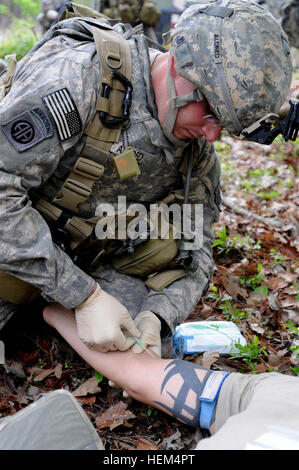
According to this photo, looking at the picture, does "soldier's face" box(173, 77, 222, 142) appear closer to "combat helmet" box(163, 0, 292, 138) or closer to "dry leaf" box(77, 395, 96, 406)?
"combat helmet" box(163, 0, 292, 138)

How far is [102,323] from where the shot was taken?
2617mm

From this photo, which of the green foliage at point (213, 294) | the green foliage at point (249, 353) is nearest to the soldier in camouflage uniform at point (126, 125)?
the green foliage at point (249, 353)

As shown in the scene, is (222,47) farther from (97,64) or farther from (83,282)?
(83,282)

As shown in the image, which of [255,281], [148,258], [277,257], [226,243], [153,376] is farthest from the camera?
[226,243]

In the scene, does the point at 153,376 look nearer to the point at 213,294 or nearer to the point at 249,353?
the point at 249,353

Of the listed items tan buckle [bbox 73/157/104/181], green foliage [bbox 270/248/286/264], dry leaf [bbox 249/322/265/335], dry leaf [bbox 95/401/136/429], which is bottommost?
green foliage [bbox 270/248/286/264]

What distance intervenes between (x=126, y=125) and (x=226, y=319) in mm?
1586

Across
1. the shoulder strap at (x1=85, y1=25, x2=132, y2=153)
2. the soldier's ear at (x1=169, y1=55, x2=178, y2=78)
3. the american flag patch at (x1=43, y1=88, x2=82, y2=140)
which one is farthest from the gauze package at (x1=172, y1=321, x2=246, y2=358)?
the soldier's ear at (x1=169, y1=55, x2=178, y2=78)

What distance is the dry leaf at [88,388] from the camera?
8.89ft

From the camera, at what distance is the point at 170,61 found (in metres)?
2.56

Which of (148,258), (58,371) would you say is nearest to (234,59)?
(148,258)

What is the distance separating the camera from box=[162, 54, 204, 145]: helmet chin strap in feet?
8.13

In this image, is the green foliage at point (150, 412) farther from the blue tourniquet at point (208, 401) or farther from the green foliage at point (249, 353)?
the green foliage at point (249, 353)

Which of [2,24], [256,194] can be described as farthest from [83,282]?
[2,24]
